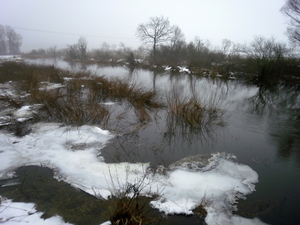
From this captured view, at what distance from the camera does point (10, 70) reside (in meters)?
12.6

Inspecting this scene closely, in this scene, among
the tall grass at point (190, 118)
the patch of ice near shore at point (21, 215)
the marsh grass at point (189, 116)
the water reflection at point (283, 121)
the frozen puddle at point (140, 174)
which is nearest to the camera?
the patch of ice near shore at point (21, 215)

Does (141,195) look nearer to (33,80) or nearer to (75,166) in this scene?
(75,166)

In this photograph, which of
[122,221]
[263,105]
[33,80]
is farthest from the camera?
[33,80]

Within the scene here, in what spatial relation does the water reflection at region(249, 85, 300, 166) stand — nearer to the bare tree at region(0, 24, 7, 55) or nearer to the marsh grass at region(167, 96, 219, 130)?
the marsh grass at region(167, 96, 219, 130)

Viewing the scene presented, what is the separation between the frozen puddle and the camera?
262 centimetres

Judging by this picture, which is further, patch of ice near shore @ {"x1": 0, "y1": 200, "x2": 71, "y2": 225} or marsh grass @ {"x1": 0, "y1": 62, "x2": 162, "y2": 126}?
marsh grass @ {"x1": 0, "y1": 62, "x2": 162, "y2": 126}

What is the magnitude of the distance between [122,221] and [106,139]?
2996 millimetres

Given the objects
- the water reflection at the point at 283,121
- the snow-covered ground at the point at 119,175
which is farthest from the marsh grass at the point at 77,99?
the water reflection at the point at 283,121

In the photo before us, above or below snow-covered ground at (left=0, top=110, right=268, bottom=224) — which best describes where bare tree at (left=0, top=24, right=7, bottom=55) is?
above

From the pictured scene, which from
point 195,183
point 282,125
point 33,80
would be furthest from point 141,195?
point 33,80

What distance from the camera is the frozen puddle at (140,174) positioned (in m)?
2.62

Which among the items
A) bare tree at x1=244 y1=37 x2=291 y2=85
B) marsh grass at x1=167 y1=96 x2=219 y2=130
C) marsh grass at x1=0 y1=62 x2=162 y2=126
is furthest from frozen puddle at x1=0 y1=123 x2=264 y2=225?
bare tree at x1=244 y1=37 x2=291 y2=85

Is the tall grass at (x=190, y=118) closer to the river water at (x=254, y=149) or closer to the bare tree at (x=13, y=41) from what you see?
the river water at (x=254, y=149)

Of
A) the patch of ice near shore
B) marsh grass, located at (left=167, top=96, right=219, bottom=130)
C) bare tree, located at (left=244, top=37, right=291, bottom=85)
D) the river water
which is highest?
bare tree, located at (left=244, top=37, right=291, bottom=85)
